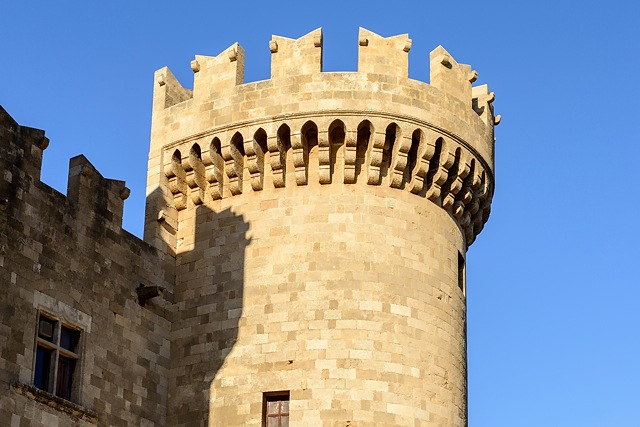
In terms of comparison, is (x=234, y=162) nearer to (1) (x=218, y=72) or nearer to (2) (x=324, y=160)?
(2) (x=324, y=160)

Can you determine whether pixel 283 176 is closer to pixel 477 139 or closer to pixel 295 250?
pixel 295 250

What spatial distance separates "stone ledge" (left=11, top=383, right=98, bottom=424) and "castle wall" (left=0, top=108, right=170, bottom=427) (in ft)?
0.05

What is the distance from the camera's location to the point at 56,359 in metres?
18.0

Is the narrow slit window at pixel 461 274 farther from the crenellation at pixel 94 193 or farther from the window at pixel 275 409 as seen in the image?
the crenellation at pixel 94 193

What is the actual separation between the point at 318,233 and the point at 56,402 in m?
4.92

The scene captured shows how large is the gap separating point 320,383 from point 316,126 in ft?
13.9

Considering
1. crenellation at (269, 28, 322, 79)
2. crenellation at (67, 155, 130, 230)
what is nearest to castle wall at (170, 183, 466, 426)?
crenellation at (67, 155, 130, 230)

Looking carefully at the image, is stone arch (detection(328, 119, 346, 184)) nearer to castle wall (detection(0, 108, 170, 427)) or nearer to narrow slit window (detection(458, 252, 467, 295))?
narrow slit window (detection(458, 252, 467, 295))

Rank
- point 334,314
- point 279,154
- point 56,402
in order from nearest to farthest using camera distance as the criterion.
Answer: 1. point 56,402
2. point 334,314
3. point 279,154

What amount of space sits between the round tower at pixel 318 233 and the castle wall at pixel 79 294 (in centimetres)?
67

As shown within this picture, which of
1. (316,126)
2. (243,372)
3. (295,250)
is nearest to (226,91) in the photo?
(316,126)

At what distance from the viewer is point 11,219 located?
58.2ft

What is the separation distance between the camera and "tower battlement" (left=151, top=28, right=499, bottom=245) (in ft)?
66.8

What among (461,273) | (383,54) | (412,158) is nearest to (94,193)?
(412,158)
